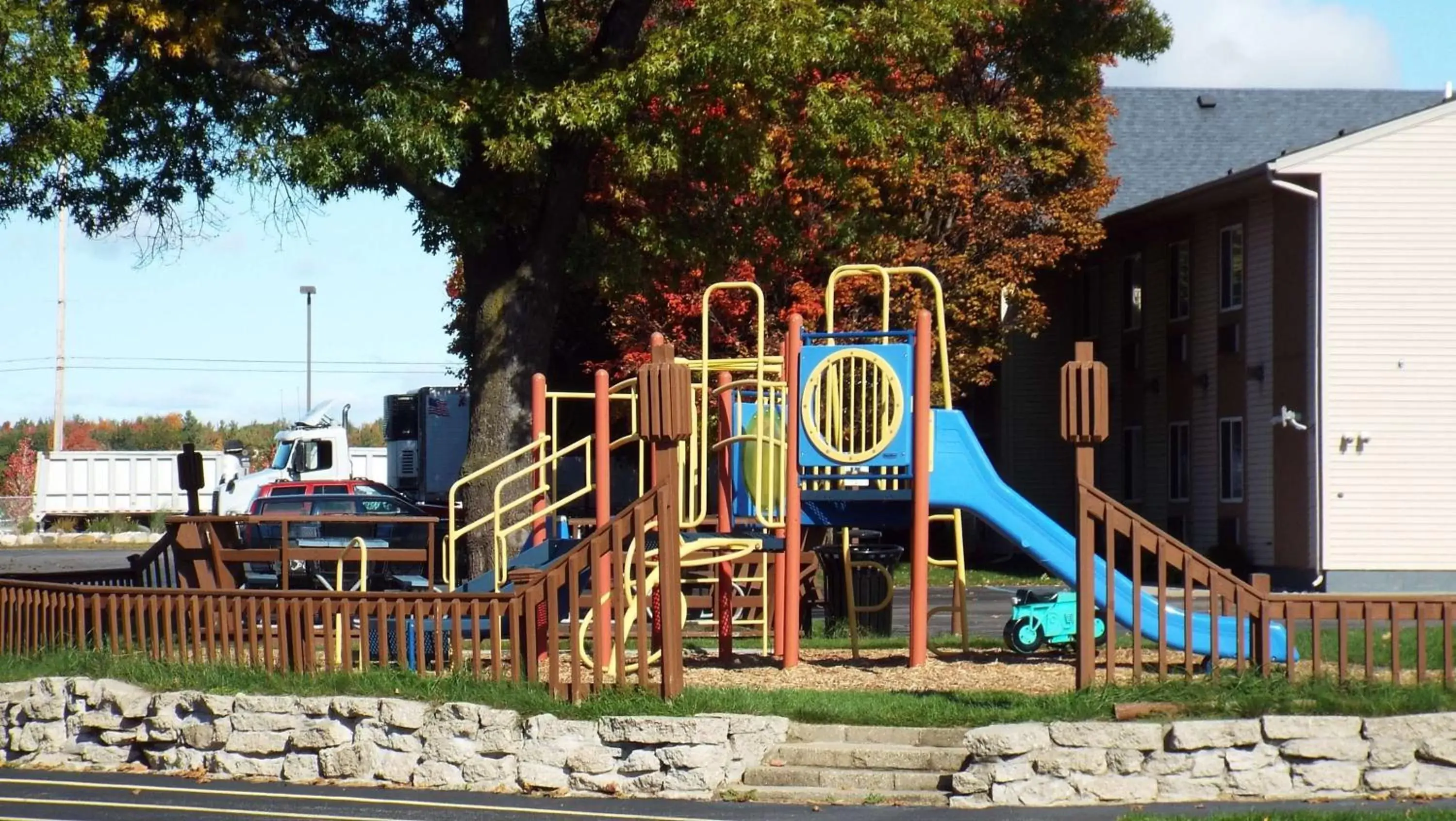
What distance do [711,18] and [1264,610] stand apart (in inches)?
377

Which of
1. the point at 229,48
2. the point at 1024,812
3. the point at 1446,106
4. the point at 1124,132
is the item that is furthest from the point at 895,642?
the point at 1124,132

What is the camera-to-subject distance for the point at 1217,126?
37.3m

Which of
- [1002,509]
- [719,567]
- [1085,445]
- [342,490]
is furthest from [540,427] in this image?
[342,490]

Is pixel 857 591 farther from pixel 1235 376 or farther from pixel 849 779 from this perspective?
pixel 1235 376

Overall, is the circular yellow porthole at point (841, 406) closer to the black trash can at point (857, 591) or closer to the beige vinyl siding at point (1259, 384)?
the black trash can at point (857, 591)

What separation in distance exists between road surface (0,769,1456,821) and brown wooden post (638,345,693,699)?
1249mm

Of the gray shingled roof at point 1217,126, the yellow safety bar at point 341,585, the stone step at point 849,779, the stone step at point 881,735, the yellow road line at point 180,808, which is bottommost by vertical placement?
the yellow road line at point 180,808

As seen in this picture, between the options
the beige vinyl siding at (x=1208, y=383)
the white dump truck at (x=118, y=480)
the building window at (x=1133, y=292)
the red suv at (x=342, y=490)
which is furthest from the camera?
the white dump truck at (x=118, y=480)

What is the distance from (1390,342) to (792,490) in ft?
49.2

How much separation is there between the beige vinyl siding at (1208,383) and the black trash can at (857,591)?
479 inches

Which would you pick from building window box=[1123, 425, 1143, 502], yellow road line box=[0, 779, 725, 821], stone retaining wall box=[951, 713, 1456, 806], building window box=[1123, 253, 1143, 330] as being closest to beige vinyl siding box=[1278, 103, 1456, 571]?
building window box=[1123, 253, 1143, 330]

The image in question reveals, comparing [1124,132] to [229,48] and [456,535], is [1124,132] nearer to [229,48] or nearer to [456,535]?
[229,48]

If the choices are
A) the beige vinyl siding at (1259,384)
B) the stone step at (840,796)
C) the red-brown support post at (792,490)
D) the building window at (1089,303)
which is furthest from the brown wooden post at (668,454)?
the building window at (1089,303)

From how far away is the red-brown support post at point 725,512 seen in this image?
15.0 m
